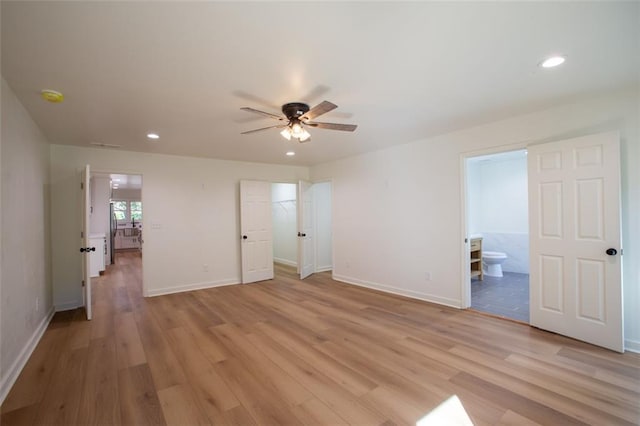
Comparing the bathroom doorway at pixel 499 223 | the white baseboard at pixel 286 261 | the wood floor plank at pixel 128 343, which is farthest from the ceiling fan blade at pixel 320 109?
the white baseboard at pixel 286 261

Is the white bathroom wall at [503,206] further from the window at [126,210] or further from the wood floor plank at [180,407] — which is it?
the window at [126,210]

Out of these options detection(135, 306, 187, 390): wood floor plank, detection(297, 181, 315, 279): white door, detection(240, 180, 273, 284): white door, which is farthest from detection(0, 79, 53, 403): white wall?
detection(297, 181, 315, 279): white door

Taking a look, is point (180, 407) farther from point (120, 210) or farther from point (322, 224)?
point (120, 210)

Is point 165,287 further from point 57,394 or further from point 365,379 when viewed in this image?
point 365,379

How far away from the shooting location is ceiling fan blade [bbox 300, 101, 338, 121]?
2316 millimetres

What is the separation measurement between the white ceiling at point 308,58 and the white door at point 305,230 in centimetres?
301

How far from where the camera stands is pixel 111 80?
2.36 metres

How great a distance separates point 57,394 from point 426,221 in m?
4.53

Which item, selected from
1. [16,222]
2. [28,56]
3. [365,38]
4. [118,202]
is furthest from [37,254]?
[118,202]

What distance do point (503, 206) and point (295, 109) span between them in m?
5.77

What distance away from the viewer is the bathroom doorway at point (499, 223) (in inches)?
221

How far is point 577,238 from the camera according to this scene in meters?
2.98

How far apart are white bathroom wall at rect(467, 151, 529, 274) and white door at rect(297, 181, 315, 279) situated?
11.9 ft

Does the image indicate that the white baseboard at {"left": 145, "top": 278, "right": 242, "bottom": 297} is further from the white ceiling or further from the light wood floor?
the white ceiling
